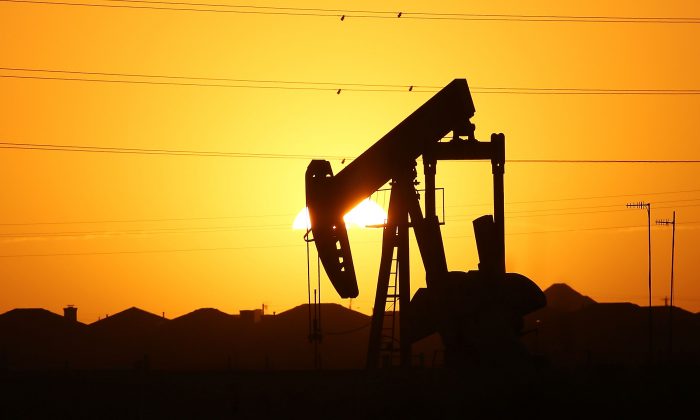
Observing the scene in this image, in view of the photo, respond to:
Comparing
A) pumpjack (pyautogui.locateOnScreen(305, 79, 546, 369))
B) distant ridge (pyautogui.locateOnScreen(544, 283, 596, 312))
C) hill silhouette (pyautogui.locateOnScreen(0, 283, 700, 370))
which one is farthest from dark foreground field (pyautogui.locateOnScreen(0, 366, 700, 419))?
distant ridge (pyautogui.locateOnScreen(544, 283, 596, 312))

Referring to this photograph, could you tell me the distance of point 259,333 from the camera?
190ft

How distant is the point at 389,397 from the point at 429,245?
15.6 ft

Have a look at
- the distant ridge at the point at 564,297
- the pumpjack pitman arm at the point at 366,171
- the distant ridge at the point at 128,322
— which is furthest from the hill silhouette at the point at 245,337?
the pumpjack pitman arm at the point at 366,171

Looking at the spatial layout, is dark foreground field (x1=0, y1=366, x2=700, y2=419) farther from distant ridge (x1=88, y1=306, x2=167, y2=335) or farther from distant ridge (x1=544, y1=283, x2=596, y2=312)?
distant ridge (x1=544, y1=283, x2=596, y2=312)

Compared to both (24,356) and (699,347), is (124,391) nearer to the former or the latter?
(24,356)

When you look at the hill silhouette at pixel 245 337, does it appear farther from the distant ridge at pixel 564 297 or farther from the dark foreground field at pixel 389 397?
the dark foreground field at pixel 389 397

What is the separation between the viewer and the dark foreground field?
17.1m

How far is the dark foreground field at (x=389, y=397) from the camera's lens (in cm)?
1709

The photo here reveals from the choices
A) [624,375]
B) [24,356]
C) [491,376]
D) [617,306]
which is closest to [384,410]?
[491,376]

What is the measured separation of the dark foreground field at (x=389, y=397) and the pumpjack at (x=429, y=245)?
1.22m

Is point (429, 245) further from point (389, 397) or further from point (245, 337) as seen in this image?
point (245, 337)

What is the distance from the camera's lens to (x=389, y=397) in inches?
706

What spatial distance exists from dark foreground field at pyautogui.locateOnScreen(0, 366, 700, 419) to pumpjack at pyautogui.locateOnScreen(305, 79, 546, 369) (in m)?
1.22

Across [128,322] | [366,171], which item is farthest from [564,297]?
[366,171]
